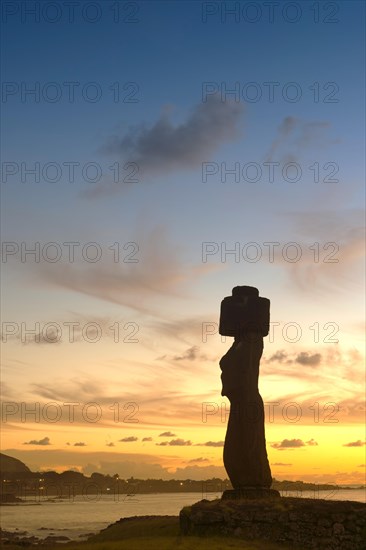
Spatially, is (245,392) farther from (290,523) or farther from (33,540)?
(33,540)

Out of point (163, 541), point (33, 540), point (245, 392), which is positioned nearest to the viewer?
point (163, 541)

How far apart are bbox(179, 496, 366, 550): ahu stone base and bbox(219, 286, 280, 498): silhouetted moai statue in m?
2.42

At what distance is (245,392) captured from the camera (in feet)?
98.9

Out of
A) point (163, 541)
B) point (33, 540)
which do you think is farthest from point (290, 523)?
point (33, 540)

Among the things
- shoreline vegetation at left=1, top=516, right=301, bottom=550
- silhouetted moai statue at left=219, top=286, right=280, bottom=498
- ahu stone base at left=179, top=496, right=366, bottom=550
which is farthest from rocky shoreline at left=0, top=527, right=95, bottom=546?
ahu stone base at left=179, top=496, right=366, bottom=550

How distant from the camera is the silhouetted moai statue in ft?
96.8

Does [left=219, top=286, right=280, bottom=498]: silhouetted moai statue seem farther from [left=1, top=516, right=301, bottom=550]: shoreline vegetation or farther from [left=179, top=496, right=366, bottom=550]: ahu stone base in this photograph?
[left=1, top=516, right=301, bottom=550]: shoreline vegetation

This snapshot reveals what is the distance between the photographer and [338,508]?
26516mm

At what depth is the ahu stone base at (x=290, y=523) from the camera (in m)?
26.0

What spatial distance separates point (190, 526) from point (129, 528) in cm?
525

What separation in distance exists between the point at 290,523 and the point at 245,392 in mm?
5819

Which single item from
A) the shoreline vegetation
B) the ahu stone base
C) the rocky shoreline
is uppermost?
the ahu stone base

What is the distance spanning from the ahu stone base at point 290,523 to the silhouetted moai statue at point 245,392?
2.42 metres

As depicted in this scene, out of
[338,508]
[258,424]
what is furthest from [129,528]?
[338,508]
